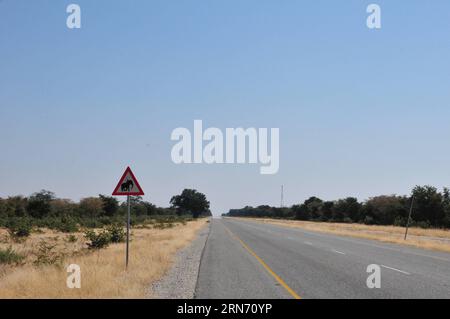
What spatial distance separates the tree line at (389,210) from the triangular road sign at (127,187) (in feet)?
106

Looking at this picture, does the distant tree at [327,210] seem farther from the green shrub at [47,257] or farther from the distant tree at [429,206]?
the green shrub at [47,257]

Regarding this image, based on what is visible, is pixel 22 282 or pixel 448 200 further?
pixel 448 200

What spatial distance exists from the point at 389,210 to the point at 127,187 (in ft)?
302

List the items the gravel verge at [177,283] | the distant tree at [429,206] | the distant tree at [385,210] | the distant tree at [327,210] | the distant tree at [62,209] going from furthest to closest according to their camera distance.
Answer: the distant tree at [327,210]
the distant tree at [385,210]
the distant tree at [62,209]
the distant tree at [429,206]
the gravel verge at [177,283]

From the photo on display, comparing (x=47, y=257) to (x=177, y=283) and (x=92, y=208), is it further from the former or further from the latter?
(x=92, y=208)

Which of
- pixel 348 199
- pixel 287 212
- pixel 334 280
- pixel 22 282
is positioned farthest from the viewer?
pixel 287 212

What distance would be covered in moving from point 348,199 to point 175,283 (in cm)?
11659

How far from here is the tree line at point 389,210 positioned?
8044 centimetres

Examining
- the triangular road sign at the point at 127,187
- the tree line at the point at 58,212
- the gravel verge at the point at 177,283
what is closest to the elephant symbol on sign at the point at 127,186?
the triangular road sign at the point at 127,187

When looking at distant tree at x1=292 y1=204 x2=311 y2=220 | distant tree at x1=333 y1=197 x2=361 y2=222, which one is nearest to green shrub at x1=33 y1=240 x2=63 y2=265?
distant tree at x1=333 y1=197 x2=361 y2=222

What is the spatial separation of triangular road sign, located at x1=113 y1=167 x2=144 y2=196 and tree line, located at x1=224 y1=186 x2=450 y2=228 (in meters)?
32.3
